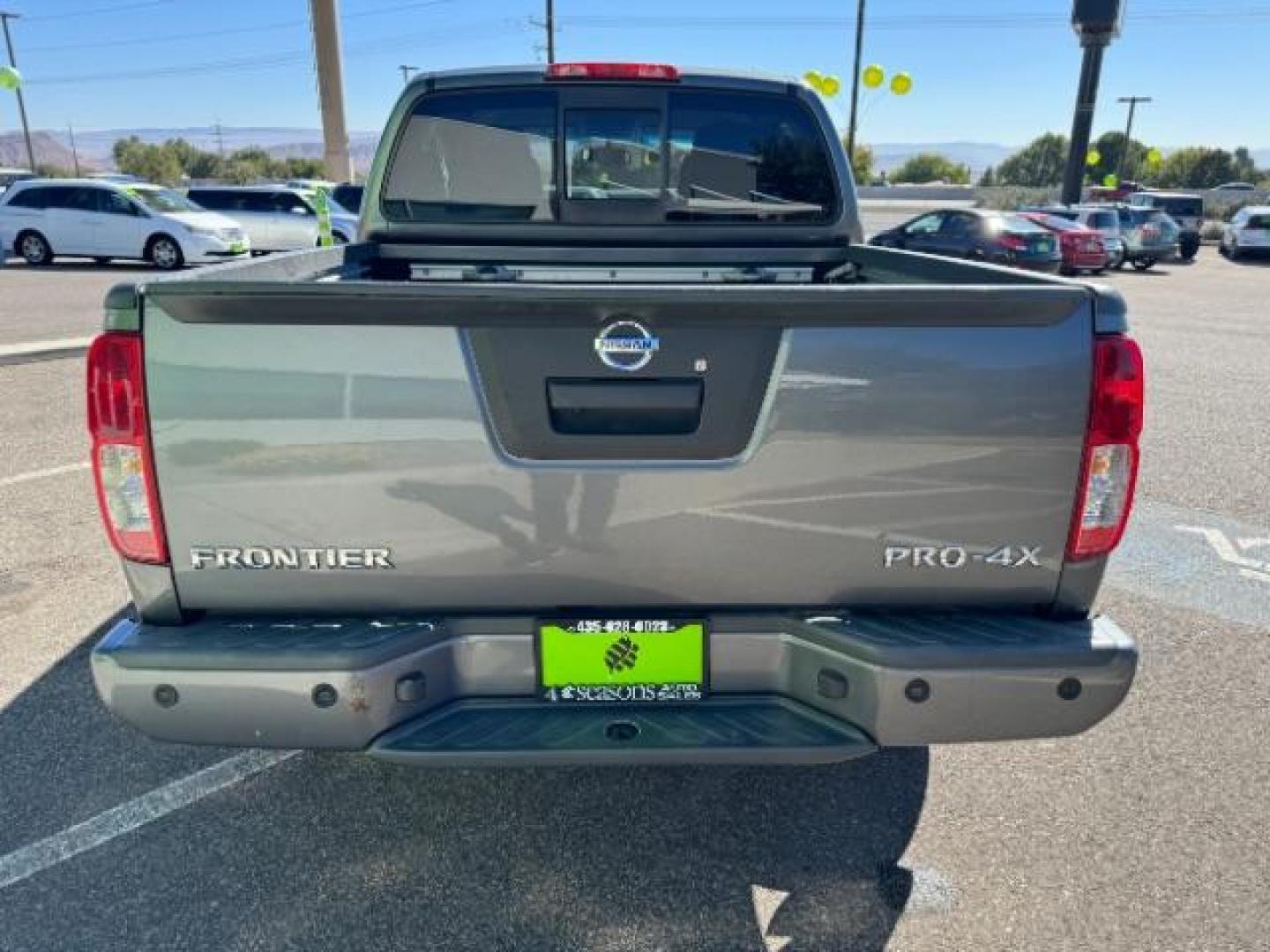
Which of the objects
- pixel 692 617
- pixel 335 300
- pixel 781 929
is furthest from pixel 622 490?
pixel 781 929

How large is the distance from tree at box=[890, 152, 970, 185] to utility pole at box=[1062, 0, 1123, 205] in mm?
69048

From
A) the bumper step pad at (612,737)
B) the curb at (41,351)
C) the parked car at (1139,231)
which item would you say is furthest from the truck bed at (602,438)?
the parked car at (1139,231)

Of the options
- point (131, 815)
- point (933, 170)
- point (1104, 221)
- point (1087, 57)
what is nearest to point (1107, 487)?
point (131, 815)

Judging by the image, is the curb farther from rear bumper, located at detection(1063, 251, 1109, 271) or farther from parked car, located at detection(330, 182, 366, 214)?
rear bumper, located at detection(1063, 251, 1109, 271)

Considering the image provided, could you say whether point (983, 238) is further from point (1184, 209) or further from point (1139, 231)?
point (1184, 209)

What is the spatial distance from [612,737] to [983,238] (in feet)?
58.3

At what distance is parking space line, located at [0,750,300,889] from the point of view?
8.09 feet

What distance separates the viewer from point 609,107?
3551 millimetres

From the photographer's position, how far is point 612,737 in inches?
83.1

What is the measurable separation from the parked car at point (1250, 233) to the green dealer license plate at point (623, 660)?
3227 cm

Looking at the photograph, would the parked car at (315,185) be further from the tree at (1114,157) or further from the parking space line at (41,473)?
the tree at (1114,157)

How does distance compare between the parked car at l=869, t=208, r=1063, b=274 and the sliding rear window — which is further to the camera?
the parked car at l=869, t=208, r=1063, b=274

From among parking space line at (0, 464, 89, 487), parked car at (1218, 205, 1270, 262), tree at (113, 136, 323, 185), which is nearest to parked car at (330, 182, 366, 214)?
parking space line at (0, 464, 89, 487)

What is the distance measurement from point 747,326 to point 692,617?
703 millimetres
